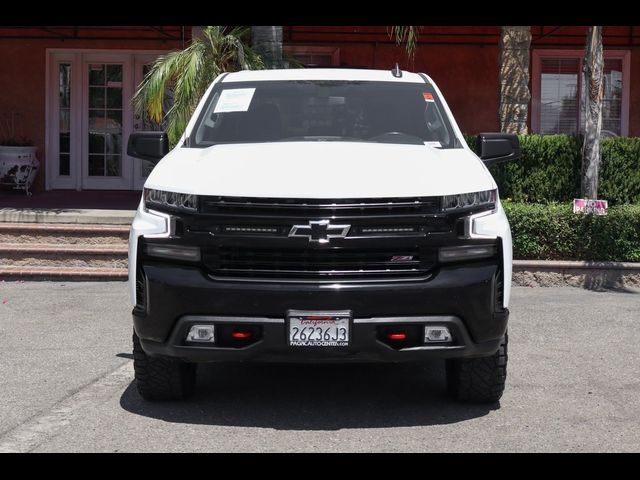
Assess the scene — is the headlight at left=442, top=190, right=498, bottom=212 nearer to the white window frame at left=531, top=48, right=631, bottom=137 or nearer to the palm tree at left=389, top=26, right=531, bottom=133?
the palm tree at left=389, top=26, right=531, bottom=133

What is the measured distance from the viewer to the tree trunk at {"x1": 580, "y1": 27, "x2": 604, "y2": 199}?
11.1 m

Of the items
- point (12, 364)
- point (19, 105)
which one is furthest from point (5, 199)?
point (12, 364)

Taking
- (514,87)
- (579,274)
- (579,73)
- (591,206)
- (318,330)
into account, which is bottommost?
(579,274)

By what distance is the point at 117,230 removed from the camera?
11164 millimetres

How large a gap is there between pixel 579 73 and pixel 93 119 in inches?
319

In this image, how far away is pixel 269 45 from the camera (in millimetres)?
11812

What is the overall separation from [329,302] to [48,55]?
12.5 meters

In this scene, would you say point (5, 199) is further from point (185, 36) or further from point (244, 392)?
point (244, 392)

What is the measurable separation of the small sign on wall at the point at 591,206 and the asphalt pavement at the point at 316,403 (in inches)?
99.6

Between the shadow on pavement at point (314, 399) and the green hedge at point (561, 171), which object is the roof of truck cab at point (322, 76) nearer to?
the shadow on pavement at point (314, 399)

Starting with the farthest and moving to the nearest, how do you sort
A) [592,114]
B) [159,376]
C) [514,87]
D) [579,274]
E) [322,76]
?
[514,87], [592,114], [579,274], [322,76], [159,376]

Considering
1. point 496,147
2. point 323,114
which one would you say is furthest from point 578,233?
point 323,114

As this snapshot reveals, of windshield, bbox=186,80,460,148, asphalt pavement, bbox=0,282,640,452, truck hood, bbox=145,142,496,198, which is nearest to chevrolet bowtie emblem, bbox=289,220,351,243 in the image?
truck hood, bbox=145,142,496,198

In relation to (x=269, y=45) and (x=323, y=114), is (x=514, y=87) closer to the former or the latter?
(x=269, y=45)
